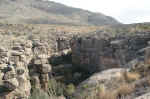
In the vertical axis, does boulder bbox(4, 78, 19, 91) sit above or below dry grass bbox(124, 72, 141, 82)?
below

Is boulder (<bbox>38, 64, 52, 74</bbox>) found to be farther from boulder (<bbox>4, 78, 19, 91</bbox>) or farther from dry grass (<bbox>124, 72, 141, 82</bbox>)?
dry grass (<bbox>124, 72, 141, 82</bbox>)

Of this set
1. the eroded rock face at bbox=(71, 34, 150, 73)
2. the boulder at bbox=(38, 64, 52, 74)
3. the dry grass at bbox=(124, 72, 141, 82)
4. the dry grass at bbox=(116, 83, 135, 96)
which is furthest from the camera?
the eroded rock face at bbox=(71, 34, 150, 73)

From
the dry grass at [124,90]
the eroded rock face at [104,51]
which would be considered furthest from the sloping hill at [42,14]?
the dry grass at [124,90]

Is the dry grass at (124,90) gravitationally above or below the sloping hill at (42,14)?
below

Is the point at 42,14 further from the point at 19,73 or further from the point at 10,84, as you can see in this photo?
the point at 10,84

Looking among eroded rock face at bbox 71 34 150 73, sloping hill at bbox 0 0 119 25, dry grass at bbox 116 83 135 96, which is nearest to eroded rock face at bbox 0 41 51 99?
eroded rock face at bbox 71 34 150 73

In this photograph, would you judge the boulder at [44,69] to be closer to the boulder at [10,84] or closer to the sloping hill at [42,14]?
the boulder at [10,84]

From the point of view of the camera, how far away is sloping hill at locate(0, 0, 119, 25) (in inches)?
2766

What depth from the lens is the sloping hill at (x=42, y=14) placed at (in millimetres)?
70262

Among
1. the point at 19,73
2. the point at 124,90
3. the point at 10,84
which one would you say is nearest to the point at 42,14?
the point at 19,73

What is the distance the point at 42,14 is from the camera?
86812mm

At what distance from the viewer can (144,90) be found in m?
4.40

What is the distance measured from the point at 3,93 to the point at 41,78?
16.9 ft

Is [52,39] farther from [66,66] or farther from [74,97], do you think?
[74,97]
